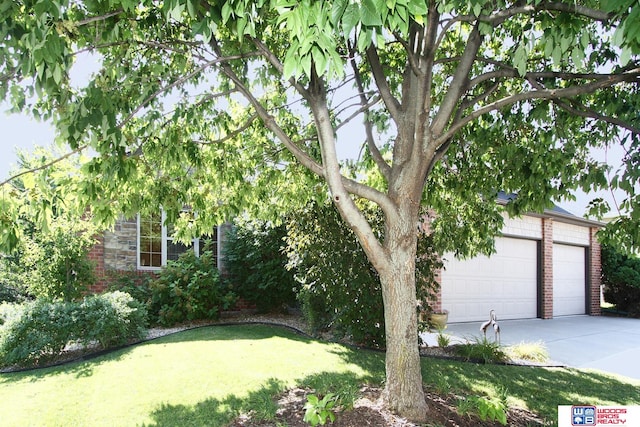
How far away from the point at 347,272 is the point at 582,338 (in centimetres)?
→ 650

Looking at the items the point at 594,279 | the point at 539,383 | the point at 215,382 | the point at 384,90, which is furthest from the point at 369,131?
the point at 594,279

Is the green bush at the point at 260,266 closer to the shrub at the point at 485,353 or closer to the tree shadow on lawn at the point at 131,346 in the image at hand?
the tree shadow on lawn at the point at 131,346

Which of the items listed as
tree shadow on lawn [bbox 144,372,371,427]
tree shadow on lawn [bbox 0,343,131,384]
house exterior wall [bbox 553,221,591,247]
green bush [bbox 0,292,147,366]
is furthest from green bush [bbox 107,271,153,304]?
house exterior wall [bbox 553,221,591,247]

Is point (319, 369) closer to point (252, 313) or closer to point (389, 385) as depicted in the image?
point (389, 385)

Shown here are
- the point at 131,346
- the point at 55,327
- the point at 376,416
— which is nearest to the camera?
the point at 376,416

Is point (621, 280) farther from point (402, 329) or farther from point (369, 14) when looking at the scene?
point (369, 14)

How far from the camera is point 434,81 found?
6.26 meters

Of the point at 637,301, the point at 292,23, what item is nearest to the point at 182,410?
the point at 292,23

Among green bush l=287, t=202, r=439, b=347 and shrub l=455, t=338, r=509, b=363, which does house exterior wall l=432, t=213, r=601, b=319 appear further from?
green bush l=287, t=202, r=439, b=347

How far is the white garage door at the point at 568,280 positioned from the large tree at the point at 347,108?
8432mm

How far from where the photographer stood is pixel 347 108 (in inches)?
242

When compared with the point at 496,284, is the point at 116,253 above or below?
above
